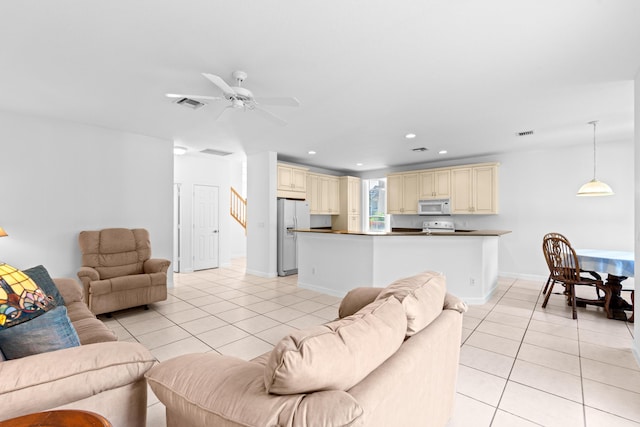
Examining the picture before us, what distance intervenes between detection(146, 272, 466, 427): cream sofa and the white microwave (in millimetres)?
5470

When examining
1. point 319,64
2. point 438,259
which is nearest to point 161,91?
point 319,64

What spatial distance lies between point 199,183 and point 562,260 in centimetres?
657

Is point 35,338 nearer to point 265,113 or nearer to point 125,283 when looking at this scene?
point 265,113

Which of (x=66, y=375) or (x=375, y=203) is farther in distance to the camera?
(x=375, y=203)

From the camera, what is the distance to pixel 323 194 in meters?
7.59

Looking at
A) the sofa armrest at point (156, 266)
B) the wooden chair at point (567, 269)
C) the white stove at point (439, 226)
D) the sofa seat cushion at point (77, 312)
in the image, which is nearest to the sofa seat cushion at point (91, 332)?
the sofa seat cushion at point (77, 312)

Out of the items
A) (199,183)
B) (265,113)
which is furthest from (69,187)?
(265,113)

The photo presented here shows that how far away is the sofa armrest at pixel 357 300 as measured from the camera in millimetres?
2084

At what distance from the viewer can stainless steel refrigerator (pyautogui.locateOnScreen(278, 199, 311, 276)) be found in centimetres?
612

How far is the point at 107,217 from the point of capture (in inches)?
175

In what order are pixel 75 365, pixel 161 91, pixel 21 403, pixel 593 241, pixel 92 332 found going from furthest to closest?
pixel 593 241
pixel 161 91
pixel 92 332
pixel 75 365
pixel 21 403

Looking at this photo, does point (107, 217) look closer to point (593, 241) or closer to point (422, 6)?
point (422, 6)

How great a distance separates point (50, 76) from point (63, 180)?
1867mm

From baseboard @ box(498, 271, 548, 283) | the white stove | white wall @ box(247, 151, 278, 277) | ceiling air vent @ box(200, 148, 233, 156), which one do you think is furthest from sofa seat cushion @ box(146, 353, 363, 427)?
baseboard @ box(498, 271, 548, 283)
